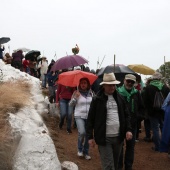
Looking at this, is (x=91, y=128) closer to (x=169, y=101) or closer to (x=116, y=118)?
(x=116, y=118)

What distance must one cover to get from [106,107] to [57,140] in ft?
12.4

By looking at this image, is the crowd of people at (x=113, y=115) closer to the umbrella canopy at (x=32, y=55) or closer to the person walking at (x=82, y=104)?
the person walking at (x=82, y=104)

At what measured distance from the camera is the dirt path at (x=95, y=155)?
6906 mm

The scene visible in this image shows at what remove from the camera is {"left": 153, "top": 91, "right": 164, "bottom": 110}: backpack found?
7371 millimetres

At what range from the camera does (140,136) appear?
972cm

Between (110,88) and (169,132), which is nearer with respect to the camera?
(110,88)

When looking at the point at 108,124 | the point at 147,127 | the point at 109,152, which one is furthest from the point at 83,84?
the point at 147,127

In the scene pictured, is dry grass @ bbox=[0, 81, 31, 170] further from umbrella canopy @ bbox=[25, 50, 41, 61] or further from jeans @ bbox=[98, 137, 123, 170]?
umbrella canopy @ bbox=[25, 50, 41, 61]

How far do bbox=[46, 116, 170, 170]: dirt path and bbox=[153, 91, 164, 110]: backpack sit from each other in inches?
48.9

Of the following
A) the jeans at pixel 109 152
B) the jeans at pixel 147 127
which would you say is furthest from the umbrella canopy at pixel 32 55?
the jeans at pixel 109 152

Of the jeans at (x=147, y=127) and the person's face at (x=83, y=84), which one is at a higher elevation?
the person's face at (x=83, y=84)

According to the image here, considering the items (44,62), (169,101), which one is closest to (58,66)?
(169,101)

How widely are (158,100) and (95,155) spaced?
2000 mm

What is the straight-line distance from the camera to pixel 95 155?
7.59 metres
